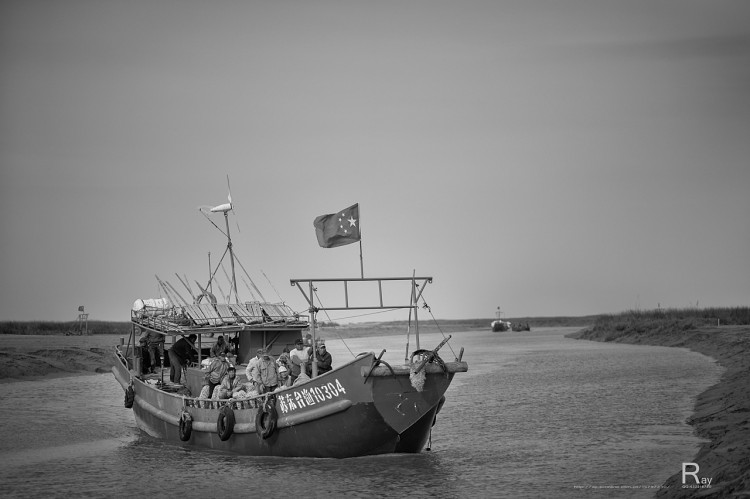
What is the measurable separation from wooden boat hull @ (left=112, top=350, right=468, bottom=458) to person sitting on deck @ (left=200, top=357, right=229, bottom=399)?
4.81 feet

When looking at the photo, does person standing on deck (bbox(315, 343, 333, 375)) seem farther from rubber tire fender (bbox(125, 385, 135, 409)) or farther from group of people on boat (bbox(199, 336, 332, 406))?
rubber tire fender (bbox(125, 385, 135, 409))

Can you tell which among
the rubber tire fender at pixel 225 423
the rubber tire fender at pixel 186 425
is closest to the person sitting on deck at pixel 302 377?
the rubber tire fender at pixel 225 423

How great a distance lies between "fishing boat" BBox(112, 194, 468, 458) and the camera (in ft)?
57.3

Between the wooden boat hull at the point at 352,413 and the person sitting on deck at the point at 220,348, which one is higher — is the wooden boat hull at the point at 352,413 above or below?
below

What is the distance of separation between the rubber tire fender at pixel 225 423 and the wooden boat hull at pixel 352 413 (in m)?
0.14

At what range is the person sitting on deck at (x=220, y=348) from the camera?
22.4 meters

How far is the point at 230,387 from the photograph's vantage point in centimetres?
2050

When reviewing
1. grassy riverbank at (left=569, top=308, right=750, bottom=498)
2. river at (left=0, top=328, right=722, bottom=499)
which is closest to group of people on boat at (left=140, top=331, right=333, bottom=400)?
river at (left=0, top=328, right=722, bottom=499)

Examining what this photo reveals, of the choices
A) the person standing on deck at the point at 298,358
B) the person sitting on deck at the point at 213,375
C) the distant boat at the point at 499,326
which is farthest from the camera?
the distant boat at the point at 499,326

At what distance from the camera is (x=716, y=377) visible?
114 feet

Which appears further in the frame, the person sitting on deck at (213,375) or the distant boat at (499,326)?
the distant boat at (499,326)

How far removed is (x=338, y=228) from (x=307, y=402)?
3797 millimetres

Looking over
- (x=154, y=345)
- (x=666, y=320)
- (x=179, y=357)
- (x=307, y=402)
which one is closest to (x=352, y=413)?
(x=307, y=402)

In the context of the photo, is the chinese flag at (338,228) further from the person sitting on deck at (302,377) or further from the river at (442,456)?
the river at (442,456)
